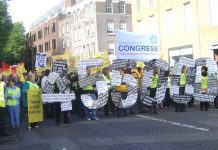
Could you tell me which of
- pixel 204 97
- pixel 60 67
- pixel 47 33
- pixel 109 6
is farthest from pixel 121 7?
pixel 60 67

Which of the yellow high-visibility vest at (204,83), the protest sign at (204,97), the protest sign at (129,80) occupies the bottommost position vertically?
the protest sign at (204,97)

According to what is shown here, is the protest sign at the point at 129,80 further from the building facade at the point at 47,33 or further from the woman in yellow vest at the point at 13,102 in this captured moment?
the building facade at the point at 47,33

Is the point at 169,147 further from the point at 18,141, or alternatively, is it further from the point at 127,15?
the point at 127,15

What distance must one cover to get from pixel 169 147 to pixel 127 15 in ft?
171

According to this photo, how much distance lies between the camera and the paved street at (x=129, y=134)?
9734 mm

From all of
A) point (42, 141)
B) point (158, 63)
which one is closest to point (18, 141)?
point (42, 141)

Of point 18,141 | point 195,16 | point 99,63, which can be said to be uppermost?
point 195,16

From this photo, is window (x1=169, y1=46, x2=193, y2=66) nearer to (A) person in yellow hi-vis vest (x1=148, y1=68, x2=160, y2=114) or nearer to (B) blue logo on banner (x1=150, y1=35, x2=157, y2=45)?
(B) blue logo on banner (x1=150, y1=35, x2=157, y2=45)

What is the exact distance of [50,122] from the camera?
15.4m

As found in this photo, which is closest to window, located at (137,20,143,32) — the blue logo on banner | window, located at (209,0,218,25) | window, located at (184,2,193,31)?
window, located at (184,2,193,31)

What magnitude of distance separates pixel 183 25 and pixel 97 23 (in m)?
27.8

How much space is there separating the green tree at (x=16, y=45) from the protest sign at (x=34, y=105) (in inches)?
2304

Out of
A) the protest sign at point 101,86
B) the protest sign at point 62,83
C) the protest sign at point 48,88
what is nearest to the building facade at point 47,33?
the protest sign at point 101,86

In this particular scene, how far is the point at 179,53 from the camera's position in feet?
104
